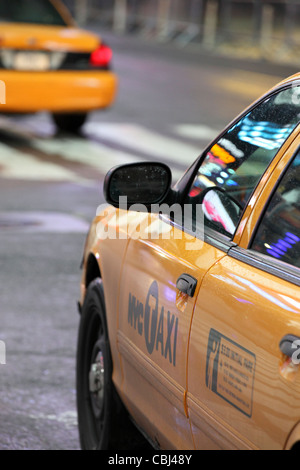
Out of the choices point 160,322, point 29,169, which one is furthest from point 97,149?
point 160,322

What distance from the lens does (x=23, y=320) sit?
6324mm

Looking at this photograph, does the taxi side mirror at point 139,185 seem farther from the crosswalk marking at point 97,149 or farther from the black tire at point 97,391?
the crosswalk marking at point 97,149

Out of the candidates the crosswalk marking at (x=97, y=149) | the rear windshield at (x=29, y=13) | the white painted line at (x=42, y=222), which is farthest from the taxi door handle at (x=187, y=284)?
the rear windshield at (x=29, y=13)

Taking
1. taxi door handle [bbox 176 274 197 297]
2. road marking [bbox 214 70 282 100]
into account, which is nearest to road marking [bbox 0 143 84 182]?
road marking [bbox 214 70 282 100]

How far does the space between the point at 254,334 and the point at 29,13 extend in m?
11.6

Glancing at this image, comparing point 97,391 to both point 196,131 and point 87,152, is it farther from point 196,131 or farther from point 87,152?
point 196,131

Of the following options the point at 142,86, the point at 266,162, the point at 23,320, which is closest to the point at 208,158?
the point at 266,162

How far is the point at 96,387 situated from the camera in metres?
4.29

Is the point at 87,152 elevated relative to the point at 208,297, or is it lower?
lower

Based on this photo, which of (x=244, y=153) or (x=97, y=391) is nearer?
(x=244, y=153)

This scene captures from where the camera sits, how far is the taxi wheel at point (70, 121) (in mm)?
14617

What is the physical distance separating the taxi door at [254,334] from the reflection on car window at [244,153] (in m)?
0.17

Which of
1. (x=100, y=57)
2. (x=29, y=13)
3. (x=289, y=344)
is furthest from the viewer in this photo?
(x=29, y=13)

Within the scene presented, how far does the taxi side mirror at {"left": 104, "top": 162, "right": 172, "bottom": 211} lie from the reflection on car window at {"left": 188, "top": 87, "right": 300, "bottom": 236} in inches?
4.1
